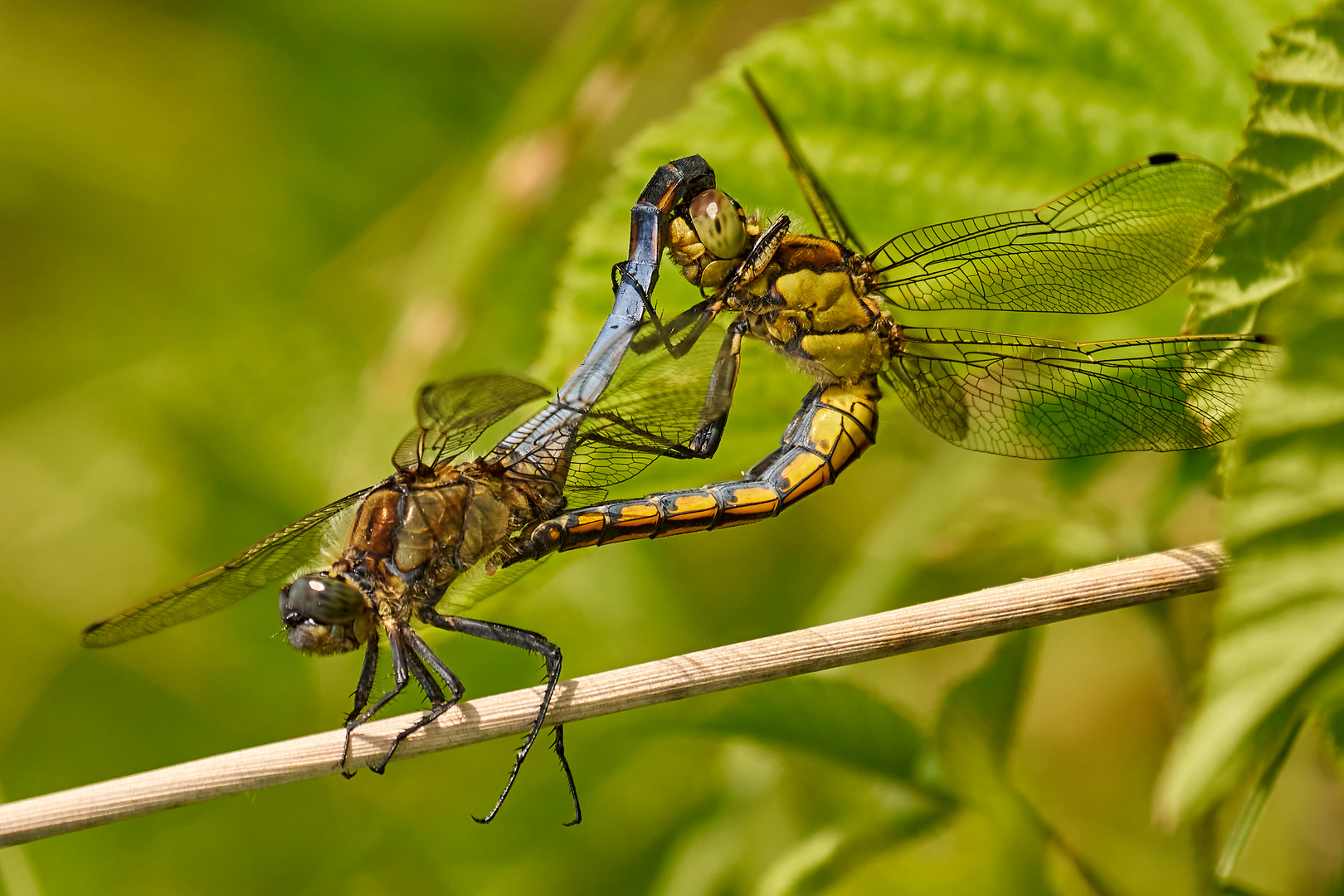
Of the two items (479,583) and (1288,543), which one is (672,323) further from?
(1288,543)

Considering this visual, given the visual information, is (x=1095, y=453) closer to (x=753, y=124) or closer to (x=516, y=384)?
(x=753, y=124)

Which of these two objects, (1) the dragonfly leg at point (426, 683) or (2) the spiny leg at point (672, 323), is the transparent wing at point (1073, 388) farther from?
(1) the dragonfly leg at point (426, 683)

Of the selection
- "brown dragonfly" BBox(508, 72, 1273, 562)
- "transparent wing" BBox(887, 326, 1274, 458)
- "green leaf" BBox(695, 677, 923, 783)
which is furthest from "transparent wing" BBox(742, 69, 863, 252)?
"green leaf" BBox(695, 677, 923, 783)

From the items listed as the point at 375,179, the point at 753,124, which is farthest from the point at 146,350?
the point at 753,124

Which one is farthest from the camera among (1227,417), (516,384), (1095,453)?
(1095,453)

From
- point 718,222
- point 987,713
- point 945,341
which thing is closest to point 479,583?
point 718,222

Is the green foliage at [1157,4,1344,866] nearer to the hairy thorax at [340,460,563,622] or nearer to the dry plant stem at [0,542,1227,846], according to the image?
the dry plant stem at [0,542,1227,846]
